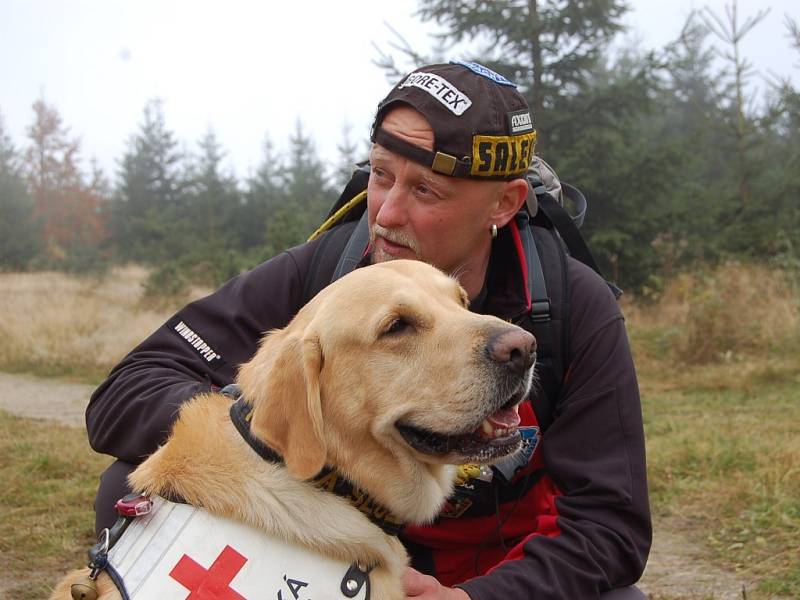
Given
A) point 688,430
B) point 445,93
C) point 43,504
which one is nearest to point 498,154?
point 445,93

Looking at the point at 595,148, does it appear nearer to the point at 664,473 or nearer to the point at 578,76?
the point at 578,76

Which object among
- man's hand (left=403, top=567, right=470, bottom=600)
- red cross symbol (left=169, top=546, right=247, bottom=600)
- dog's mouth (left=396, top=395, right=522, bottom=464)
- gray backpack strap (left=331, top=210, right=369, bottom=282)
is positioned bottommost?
man's hand (left=403, top=567, right=470, bottom=600)

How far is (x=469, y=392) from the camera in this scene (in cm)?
234

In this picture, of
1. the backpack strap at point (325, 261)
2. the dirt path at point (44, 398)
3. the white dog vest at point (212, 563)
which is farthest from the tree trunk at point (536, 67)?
the white dog vest at point (212, 563)

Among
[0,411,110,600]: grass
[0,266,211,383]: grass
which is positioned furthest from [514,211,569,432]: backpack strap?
[0,266,211,383]: grass

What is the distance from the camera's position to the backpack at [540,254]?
288 cm

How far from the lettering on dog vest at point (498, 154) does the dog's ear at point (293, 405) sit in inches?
39.7

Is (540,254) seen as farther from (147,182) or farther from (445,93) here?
(147,182)

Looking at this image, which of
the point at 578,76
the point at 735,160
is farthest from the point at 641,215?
the point at 735,160

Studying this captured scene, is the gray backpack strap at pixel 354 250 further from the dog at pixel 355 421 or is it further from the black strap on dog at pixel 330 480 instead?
the black strap on dog at pixel 330 480

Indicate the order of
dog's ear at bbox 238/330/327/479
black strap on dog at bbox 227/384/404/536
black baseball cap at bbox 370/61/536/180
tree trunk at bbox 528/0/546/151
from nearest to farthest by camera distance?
1. dog's ear at bbox 238/330/327/479
2. black strap on dog at bbox 227/384/404/536
3. black baseball cap at bbox 370/61/536/180
4. tree trunk at bbox 528/0/546/151

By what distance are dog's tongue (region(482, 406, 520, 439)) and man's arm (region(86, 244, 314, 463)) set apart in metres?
1.02

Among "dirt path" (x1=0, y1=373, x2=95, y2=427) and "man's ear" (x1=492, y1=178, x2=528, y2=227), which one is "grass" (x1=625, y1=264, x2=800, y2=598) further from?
"dirt path" (x1=0, y1=373, x2=95, y2=427)

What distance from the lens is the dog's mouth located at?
2.42m
